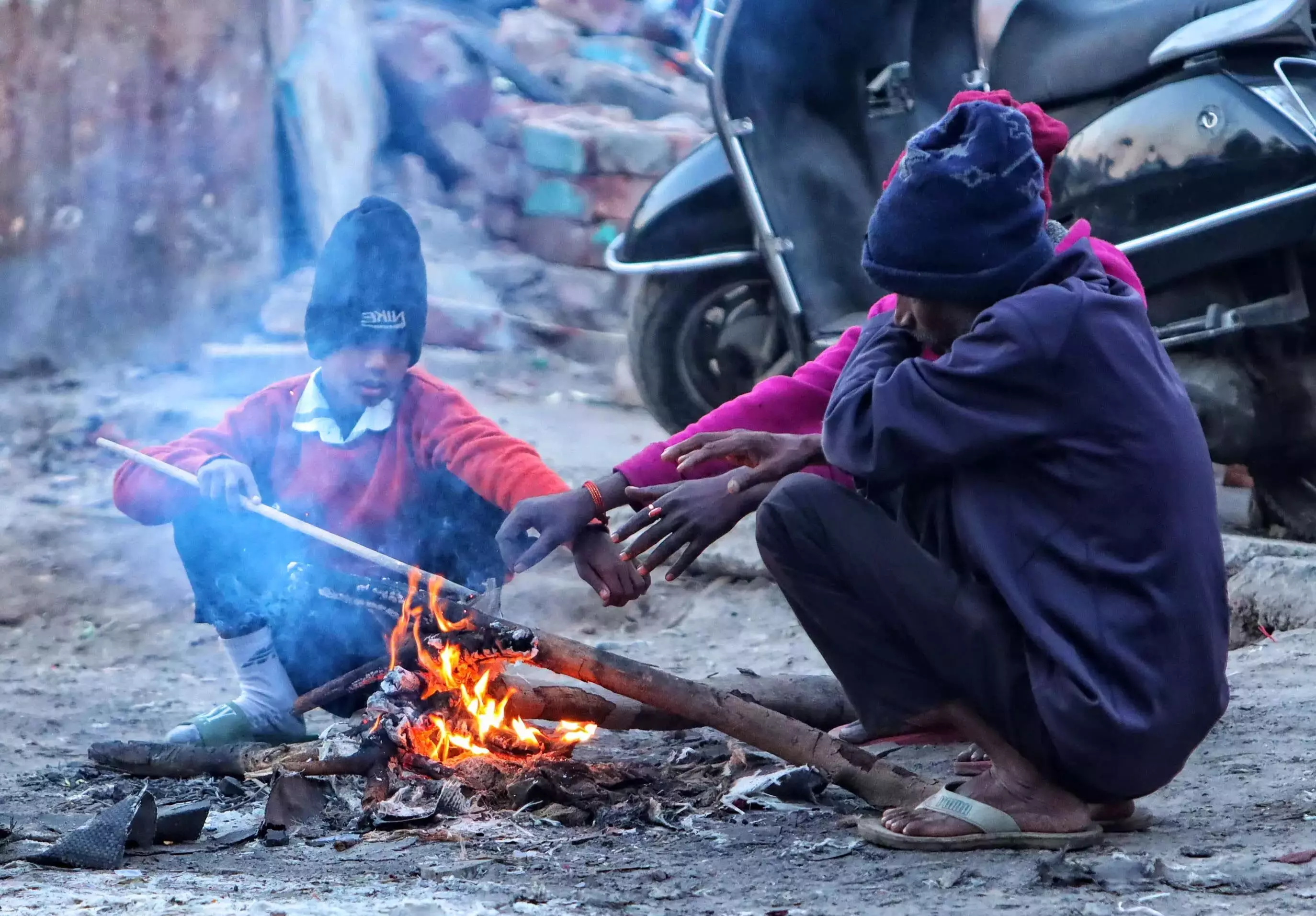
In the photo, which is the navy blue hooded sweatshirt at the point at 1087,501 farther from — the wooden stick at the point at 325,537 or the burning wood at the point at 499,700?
the wooden stick at the point at 325,537

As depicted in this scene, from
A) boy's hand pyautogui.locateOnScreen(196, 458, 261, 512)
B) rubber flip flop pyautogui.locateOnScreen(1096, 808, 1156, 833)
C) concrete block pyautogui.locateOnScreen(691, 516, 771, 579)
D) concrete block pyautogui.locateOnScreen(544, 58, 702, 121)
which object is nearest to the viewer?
rubber flip flop pyautogui.locateOnScreen(1096, 808, 1156, 833)

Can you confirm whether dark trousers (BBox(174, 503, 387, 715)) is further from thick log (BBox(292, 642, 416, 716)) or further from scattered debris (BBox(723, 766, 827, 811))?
scattered debris (BBox(723, 766, 827, 811))

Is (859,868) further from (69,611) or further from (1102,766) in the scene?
(69,611)

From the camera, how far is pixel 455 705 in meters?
3.06

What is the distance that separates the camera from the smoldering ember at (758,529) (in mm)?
2275

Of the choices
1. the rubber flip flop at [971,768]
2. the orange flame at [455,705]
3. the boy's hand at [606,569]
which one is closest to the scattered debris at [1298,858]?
the rubber flip flop at [971,768]

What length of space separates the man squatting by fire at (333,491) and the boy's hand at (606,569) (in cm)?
46

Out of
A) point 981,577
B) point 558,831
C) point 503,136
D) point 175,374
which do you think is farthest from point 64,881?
point 503,136

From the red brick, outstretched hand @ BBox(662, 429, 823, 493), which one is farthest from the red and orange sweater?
the red brick

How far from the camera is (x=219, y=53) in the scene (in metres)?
8.04

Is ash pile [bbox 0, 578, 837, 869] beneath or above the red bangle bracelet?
beneath

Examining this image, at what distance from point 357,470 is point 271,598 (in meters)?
0.40

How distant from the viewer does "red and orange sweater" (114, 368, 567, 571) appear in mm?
3580

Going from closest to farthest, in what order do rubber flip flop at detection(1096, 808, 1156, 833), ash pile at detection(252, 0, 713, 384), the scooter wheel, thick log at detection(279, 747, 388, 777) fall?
rubber flip flop at detection(1096, 808, 1156, 833) → thick log at detection(279, 747, 388, 777) → the scooter wheel → ash pile at detection(252, 0, 713, 384)
